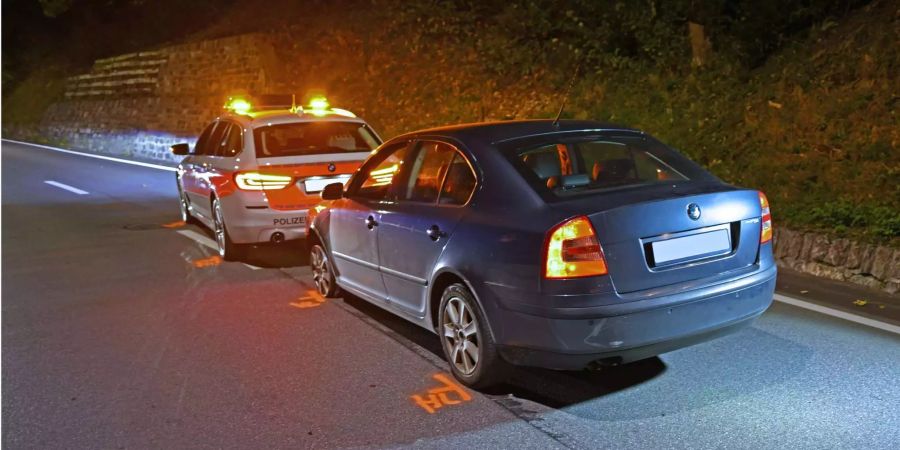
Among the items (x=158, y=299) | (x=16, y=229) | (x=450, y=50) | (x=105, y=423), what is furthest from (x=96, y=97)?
(x=105, y=423)

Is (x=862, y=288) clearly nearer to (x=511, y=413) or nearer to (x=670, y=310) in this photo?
(x=670, y=310)

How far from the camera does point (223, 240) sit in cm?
900

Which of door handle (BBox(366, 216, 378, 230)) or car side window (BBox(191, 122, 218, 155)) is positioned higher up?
car side window (BBox(191, 122, 218, 155))

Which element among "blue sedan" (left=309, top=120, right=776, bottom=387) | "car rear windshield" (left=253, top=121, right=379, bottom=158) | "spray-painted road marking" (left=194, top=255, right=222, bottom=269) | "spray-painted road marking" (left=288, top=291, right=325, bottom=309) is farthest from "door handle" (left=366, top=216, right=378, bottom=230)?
"spray-painted road marking" (left=194, top=255, right=222, bottom=269)

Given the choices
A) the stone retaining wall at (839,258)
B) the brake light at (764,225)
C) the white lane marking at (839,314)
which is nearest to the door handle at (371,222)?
the brake light at (764,225)

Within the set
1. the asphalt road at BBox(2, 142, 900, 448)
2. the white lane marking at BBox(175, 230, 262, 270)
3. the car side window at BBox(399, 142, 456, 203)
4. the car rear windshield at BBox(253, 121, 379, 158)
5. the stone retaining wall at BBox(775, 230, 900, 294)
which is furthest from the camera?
the white lane marking at BBox(175, 230, 262, 270)

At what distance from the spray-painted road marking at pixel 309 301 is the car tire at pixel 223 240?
6.19ft

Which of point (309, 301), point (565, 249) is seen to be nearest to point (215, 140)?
point (309, 301)

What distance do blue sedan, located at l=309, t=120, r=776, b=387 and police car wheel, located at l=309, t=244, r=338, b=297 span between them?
4.85ft

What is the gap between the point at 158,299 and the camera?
734 centimetres

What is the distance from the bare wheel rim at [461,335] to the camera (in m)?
4.77

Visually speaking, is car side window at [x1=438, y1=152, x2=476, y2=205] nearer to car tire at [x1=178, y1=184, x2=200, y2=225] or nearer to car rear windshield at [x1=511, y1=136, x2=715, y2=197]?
car rear windshield at [x1=511, y1=136, x2=715, y2=197]

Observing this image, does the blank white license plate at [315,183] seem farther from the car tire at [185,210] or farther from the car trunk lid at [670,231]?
the car trunk lid at [670,231]

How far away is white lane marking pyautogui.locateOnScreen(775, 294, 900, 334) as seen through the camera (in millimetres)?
5688
